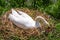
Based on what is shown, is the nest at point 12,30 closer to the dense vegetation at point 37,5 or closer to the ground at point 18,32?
the ground at point 18,32

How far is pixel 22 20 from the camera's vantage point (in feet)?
23.9

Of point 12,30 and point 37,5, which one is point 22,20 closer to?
point 12,30

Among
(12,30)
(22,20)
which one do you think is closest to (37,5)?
(22,20)

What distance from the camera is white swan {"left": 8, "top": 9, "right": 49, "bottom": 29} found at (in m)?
7.16

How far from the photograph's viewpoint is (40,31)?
7.00m

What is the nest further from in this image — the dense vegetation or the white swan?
the dense vegetation

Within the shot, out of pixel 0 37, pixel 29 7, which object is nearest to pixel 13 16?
pixel 0 37

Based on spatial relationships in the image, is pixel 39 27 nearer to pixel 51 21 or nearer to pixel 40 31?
pixel 40 31

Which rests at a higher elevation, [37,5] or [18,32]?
[37,5]

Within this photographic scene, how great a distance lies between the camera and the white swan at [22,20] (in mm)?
7155

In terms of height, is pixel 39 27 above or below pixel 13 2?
below

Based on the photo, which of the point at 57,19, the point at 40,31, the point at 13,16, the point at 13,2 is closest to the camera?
the point at 40,31

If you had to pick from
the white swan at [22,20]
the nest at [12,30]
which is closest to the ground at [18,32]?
the nest at [12,30]

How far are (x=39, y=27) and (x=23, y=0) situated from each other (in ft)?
6.06
